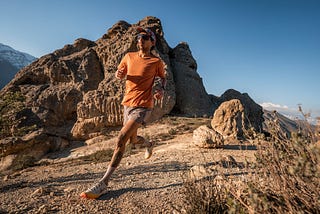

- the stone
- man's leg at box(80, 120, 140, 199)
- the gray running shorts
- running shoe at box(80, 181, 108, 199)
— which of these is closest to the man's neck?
the gray running shorts

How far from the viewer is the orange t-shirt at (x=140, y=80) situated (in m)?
3.84

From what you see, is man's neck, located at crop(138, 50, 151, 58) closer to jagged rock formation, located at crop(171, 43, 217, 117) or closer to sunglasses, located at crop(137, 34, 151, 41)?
sunglasses, located at crop(137, 34, 151, 41)

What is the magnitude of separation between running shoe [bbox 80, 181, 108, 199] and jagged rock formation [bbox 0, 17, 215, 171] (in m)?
10.8

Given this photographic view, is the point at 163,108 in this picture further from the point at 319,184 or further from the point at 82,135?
the point at 319,184

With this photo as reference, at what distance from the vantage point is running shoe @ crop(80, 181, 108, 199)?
10.4 feet

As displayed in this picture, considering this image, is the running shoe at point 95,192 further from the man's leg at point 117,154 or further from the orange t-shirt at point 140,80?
the orange t-shirt at point 140,80

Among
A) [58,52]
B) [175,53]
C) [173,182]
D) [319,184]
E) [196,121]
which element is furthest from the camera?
[58,52]

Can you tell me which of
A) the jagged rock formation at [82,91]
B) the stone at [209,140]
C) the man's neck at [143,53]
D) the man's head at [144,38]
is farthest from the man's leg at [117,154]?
the jagged rock formation at [82,91]

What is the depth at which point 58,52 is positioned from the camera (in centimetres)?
2350

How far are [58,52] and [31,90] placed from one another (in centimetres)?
535

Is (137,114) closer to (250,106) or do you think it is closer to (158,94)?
(158,94)

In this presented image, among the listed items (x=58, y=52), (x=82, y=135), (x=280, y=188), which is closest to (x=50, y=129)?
(x=82, y=135)

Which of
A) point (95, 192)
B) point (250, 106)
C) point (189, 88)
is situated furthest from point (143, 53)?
point (250, 106)

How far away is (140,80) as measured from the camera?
3.88m
